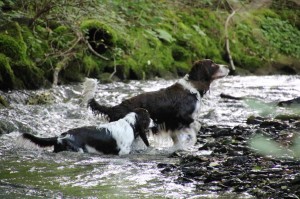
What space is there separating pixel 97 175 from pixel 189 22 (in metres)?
14.8

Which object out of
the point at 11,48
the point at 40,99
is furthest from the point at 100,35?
the point at 40,99

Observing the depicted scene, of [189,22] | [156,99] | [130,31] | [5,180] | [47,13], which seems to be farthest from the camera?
[189,22]

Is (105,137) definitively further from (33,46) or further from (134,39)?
(134,39)

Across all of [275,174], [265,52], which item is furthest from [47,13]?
[265,52]

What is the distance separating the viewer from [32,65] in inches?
439

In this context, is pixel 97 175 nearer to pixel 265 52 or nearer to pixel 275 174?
pixel 275 174

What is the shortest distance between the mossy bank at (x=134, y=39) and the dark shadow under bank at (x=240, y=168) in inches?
185

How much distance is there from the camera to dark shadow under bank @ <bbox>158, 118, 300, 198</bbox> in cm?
447

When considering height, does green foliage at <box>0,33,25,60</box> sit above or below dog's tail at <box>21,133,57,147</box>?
above

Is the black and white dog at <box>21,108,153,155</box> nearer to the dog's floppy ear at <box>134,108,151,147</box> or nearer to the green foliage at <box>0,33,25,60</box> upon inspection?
the dog's floppy ear at <box>134,108,151,147</box>

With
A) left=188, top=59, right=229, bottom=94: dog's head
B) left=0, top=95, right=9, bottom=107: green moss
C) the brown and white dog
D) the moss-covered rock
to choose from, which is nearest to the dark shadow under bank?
the brown and white dog

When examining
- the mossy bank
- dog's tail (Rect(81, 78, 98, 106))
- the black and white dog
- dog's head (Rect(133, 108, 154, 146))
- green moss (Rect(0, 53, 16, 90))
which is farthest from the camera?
the mossy bank

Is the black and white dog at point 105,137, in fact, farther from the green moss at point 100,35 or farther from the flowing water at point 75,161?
the green moss at point 100,35

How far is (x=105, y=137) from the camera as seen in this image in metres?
6.63
